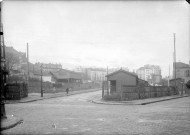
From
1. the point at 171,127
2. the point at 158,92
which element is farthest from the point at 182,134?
the point at 158,92

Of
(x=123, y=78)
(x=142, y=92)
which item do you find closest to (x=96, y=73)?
(x=123, y=78)

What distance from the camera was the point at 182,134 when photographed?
9023 mm

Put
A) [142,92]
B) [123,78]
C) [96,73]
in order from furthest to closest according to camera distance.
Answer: [96,73] → [123,78] → [142,92]

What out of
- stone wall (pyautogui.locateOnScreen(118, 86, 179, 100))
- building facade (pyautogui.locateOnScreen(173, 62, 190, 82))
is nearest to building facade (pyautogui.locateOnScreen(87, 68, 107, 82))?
building facade (pyautogui.locateOnScreen(173, 62, 190, 82))

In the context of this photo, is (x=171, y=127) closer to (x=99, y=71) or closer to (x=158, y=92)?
(x=158, y=92)

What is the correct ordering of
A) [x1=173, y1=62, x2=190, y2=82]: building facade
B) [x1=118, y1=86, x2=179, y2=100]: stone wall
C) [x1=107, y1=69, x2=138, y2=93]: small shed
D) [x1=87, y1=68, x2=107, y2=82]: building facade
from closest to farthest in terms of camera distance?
[x1=118, y1=86, x2=179, y2=100]: stone wall < [x1=107, y1=69, x2=138, y2=93]: small shed < [x1=173, y1=62, x2=190, y2=82]: building facade < [x1=87, y1=68, x2=107, y2=82]: building facade

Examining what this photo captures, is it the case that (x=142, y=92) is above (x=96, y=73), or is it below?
below

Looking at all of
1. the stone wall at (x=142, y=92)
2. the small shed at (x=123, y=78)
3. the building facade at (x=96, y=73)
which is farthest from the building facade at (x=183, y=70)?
the building facade at (x=96, y=73)

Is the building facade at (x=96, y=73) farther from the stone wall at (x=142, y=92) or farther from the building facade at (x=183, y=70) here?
the stone wall at (x=142, y=92)

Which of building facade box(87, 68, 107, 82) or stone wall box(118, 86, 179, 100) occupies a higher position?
building facade box(87, 68, 107, 82)

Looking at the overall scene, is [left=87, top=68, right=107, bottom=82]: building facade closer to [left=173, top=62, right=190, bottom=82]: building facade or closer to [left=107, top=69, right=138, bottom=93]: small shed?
[left=173, top=62, right=190, bottom=82]: building facade

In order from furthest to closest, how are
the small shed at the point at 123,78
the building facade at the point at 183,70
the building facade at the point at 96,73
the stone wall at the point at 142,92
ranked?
1. the building facade at the point at 96,73
2. the building facade at the point at 183,70
3. the small shed at the point at 123,78
4. the stone wall at the point at 142,92

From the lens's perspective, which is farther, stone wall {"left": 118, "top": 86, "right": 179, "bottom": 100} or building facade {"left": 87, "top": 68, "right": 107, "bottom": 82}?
building facade {"left": 87, "top": 68, "right": 107, "bottom": 82}

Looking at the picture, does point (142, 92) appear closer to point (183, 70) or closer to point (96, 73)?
point (183, 70)
